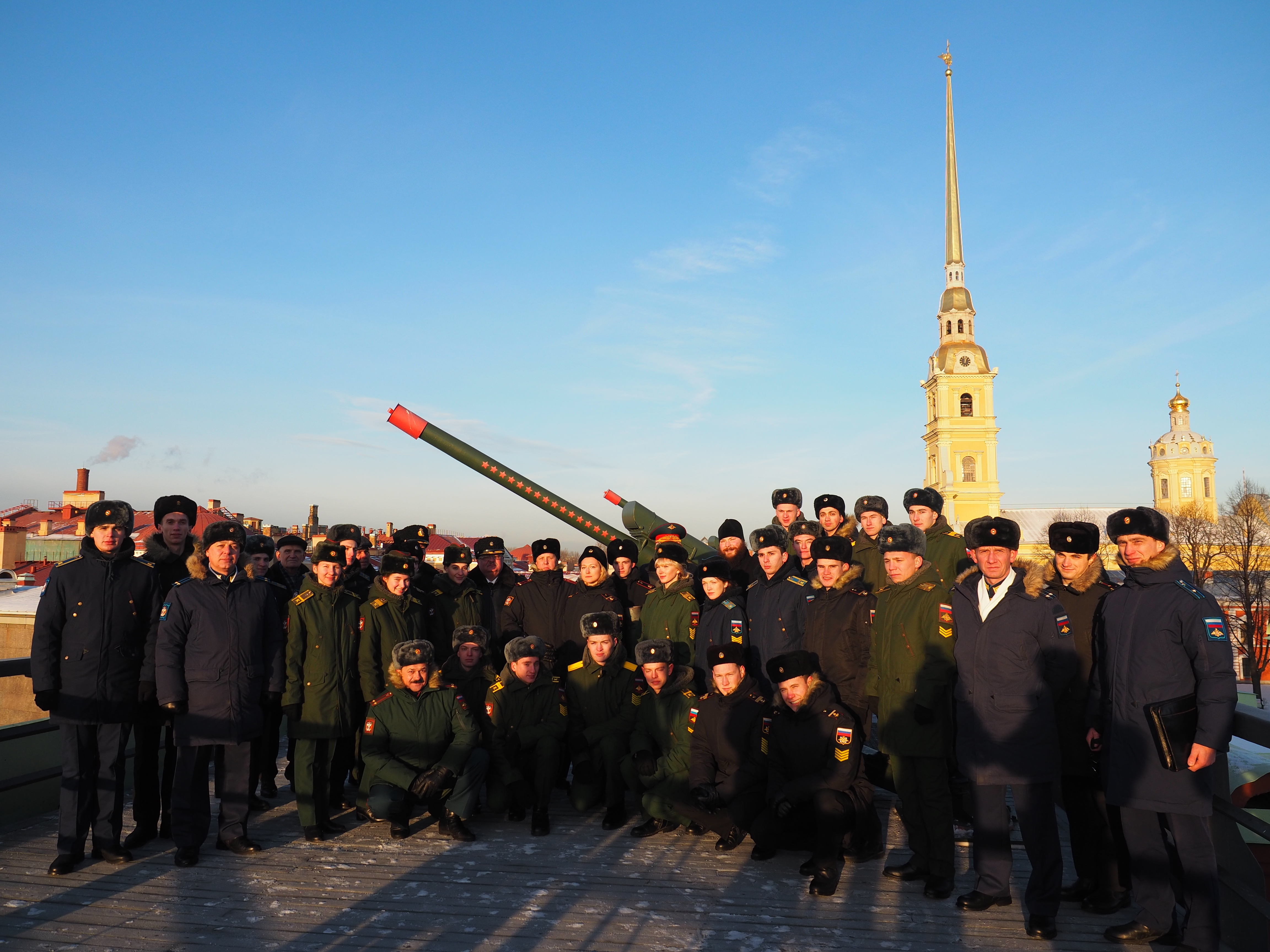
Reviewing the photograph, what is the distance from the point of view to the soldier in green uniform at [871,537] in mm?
6340

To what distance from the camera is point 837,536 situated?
589cm

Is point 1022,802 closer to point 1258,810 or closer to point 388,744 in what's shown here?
point 388,744

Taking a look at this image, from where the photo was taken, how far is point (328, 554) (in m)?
5.49

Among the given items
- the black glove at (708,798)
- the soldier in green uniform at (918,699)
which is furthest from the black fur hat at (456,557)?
the soldier in green uniform at (918,699)

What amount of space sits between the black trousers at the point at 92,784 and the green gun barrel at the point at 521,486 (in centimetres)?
743

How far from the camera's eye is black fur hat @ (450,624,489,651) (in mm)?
6266

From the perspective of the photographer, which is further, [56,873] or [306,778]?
[306,778]

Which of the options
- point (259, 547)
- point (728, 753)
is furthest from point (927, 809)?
point (259, 547)

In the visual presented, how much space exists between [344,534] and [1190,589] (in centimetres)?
544

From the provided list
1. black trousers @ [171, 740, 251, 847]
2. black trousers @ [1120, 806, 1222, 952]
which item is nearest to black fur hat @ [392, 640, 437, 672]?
black trousers @ [171, 740, 251, 847]

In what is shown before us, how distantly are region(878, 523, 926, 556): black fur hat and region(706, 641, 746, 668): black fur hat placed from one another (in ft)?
3.72

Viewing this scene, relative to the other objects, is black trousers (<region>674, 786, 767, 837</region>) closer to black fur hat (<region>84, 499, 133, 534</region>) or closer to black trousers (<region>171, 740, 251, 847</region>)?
black trousers (<region>171, 740, 251, 847</region>)

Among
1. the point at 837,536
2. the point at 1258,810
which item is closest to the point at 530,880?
the point at 837,536

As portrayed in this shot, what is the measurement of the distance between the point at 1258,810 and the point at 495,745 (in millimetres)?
9036
